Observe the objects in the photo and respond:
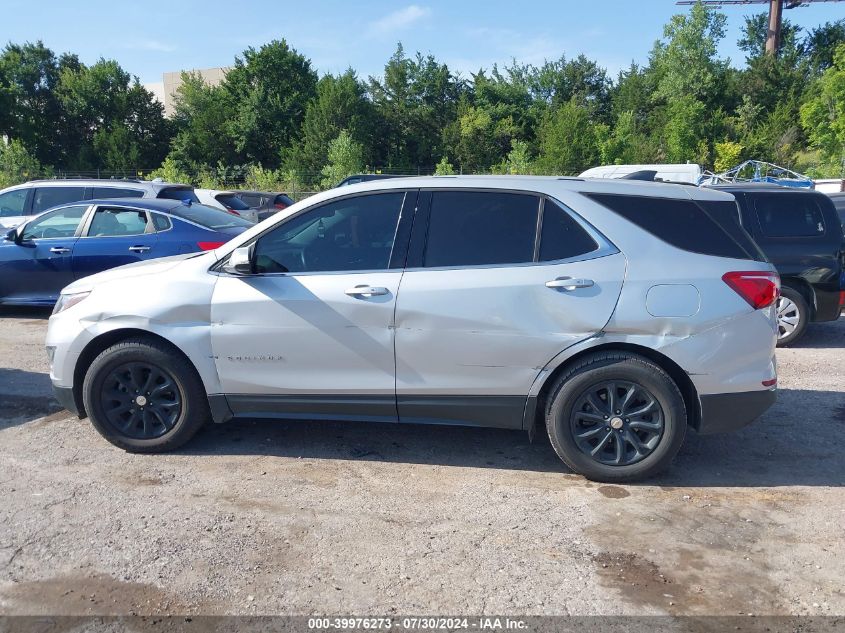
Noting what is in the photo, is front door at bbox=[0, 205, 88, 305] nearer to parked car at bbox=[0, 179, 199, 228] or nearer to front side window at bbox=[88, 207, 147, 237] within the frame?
front side window at bbox=[88, 207, 147, 237]

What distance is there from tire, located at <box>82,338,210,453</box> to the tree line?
4304 cm

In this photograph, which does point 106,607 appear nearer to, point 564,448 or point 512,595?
point 512,595

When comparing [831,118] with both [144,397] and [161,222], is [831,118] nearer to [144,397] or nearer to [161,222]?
[161,222]

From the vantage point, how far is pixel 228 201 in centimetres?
1652

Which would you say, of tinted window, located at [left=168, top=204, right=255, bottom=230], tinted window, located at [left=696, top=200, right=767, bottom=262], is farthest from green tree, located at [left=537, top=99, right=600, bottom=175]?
tinted window, located at [left=696, top=200, right=767, bottom=262]

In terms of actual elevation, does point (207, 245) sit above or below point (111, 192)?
below

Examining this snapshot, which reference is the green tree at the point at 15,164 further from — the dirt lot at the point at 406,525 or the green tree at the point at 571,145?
the dirt lot at the point at 406,525

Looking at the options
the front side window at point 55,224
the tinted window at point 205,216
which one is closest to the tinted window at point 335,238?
the tinted window at point 205,216

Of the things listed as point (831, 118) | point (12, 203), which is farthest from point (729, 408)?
point (831, 118)

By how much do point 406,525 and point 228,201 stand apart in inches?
547

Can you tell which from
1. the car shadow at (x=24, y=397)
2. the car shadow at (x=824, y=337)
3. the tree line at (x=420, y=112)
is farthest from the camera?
the tree line at (x=420, y=112)

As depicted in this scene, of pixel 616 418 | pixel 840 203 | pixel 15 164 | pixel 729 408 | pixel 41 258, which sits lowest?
pixel 616 418

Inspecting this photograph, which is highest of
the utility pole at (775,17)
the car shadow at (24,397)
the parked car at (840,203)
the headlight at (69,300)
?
the utility pole at (775,17)

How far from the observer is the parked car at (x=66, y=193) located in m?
10.7
